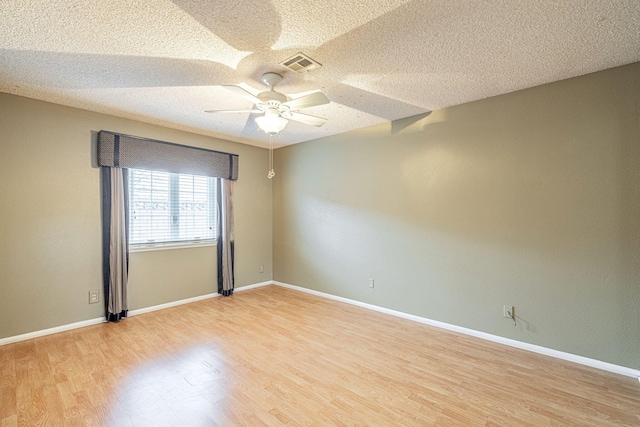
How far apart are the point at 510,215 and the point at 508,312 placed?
99cm

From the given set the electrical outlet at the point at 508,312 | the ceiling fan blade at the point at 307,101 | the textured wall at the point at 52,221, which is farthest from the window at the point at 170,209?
the electrical outlet at the point at 508,312

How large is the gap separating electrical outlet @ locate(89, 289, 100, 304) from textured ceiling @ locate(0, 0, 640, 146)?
217 cm

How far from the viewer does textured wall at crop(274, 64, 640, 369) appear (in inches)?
92.2

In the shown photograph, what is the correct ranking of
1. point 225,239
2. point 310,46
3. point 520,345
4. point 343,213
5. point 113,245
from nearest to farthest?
point 310,46 → point 520,345 → point 113,245 → point 343,213 → point 225,239

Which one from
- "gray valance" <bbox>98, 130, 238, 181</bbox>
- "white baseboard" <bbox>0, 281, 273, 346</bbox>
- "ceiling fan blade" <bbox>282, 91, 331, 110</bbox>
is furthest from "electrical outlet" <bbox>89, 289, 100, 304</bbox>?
"ceiling fan blade" <bbox>282, 91, 331, 110</bbox>

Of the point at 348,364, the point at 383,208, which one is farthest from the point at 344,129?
the point at 348,364

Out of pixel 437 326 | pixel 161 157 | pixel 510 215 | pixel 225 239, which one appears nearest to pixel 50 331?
pixel 225 239

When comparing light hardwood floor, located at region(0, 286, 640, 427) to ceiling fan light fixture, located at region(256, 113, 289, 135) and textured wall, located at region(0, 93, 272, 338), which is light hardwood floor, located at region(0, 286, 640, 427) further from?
ceiling fan light fixture, located at region(256, 113, 289, 135)

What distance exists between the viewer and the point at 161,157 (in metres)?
3.81

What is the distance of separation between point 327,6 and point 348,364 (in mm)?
2683

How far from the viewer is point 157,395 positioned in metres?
2.01

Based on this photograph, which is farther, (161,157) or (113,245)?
(161,157)

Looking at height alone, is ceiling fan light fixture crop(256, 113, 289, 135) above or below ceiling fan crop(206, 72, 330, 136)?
below

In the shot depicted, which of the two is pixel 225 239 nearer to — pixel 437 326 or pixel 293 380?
pixel 293 380
